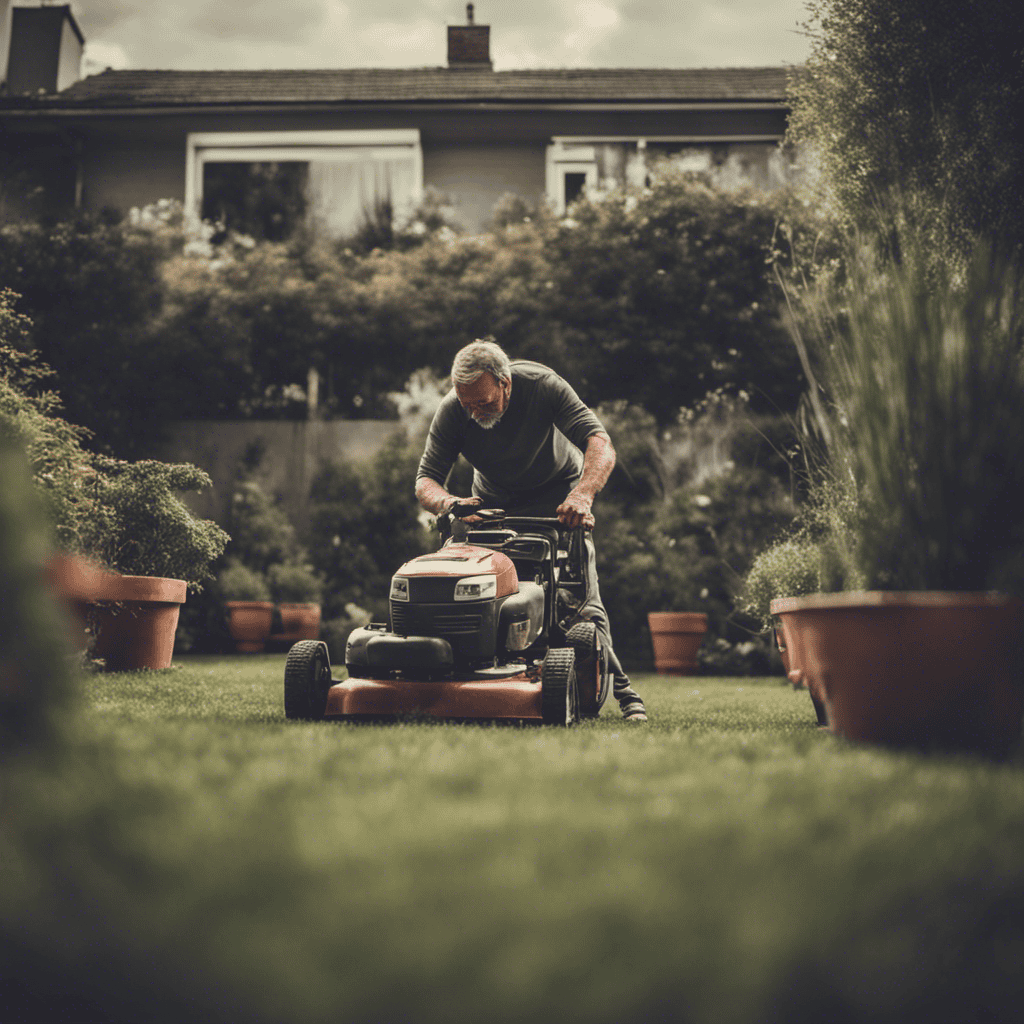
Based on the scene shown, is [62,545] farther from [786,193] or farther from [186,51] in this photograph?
[186,51]

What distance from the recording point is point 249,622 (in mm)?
8648

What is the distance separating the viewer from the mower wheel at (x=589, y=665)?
3.83m

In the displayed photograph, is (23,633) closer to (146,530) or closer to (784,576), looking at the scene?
(784,576)

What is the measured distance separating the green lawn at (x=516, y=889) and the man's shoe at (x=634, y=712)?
1.84 m

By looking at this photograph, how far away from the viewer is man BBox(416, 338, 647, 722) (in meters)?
4.06

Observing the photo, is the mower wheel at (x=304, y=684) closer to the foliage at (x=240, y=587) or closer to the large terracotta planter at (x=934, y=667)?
the large terracotta planter at (x=934, y=667)

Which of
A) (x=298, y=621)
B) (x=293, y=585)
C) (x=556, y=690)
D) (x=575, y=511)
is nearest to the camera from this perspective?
(x=556, y=690)

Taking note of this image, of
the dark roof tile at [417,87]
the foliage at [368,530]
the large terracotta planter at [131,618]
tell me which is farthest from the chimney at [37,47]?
the large terracotta planter at [131,618]

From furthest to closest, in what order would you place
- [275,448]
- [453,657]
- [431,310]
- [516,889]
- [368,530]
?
[431,310], [275,448], [368,530], [453,657], [516,889]

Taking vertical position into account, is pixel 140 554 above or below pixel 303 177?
below

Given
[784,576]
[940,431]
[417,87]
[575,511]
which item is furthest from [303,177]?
[940,431]

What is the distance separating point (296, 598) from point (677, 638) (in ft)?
11.6

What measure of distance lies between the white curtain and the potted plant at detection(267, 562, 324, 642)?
5.47m

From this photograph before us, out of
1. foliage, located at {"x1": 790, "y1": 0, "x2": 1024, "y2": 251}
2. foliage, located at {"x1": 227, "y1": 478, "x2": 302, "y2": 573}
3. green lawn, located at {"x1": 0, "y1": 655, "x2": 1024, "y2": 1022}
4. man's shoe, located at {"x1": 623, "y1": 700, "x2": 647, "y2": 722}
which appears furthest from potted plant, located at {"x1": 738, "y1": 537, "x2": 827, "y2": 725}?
foliage, located at {"x1": 227, "y1": 478, "x2": 302, "y2": 573}
